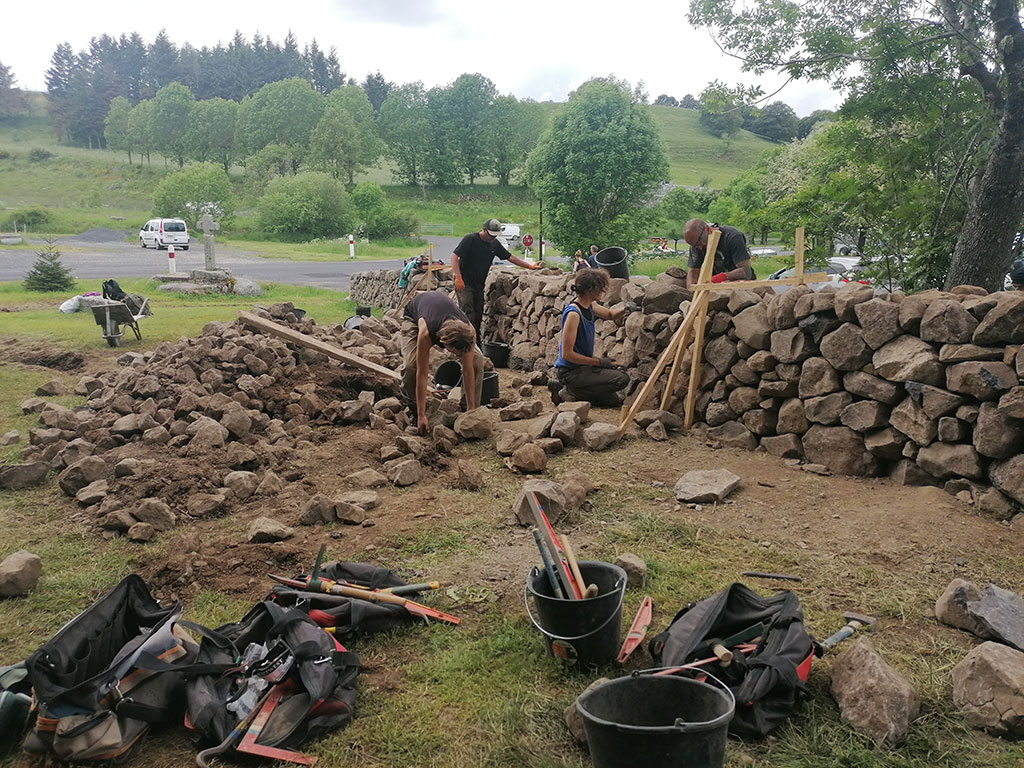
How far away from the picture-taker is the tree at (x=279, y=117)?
68188 mm

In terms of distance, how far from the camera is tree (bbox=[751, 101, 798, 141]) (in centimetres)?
8475

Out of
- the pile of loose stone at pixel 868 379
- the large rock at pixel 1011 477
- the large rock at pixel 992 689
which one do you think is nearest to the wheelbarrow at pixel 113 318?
the pile of loose stone at pixel 868 379

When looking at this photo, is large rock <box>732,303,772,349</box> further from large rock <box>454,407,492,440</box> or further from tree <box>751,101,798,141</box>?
tree <box>751,101,798,141</box>

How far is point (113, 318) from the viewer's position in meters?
11.0

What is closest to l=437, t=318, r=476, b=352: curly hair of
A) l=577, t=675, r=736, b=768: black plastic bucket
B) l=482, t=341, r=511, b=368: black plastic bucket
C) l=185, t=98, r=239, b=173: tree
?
l=577, t=675, r=736, b=768: black plastic bucket

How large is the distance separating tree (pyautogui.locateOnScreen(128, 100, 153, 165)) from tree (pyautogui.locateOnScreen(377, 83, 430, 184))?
20811mm

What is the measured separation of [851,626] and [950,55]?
756 centimetres

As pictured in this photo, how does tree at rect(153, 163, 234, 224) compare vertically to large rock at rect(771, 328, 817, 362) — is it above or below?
above

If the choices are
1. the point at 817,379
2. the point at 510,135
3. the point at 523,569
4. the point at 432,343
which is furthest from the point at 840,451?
the point at 510,135

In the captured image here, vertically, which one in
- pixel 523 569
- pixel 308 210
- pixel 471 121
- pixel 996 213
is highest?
pixel 471 121

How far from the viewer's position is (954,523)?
440 centimetres

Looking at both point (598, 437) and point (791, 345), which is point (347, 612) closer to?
point (598, 437)

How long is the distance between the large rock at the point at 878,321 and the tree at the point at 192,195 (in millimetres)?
41882

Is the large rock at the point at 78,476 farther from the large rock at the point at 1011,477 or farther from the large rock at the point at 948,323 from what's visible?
the large rock at the point at 1011,477
